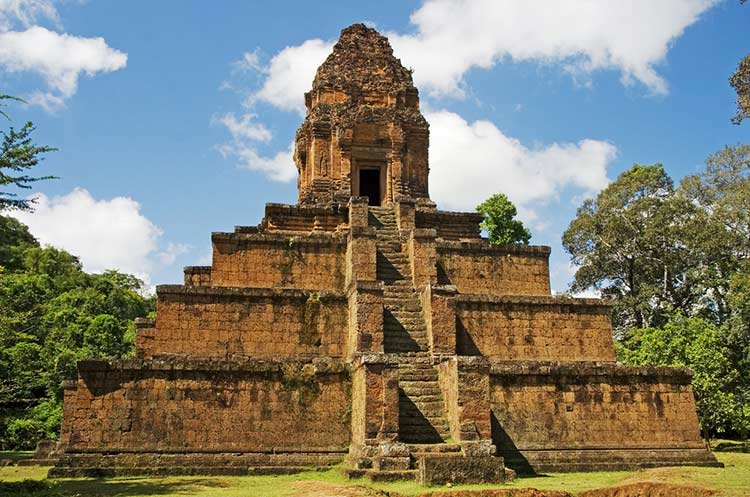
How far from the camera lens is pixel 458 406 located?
1291 cm

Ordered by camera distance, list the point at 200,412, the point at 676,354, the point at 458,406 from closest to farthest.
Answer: the point at 458,406 → the point at 200,412 → the point at 676,354

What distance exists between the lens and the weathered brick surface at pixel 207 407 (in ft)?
44.2

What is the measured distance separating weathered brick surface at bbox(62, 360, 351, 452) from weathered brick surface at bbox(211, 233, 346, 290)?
143 inches

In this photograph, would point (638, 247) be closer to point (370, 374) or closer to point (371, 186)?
point (371, 186)

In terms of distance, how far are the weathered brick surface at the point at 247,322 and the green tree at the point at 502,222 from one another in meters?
24.6

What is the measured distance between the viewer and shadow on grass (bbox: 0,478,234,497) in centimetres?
1045

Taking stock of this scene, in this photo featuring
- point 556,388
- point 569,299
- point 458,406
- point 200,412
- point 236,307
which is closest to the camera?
point 458,406

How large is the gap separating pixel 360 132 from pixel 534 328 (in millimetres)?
8759

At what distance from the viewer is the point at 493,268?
18.3 meters

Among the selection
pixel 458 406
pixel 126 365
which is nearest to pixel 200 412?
pixel 126 365

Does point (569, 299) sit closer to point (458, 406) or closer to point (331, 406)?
point (458, 406)

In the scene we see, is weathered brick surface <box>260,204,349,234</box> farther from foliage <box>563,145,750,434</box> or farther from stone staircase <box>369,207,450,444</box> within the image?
foliage <box>563,145,750,434</box>

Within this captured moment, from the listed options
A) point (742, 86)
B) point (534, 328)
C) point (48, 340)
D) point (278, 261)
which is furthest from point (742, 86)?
point (48, 340)

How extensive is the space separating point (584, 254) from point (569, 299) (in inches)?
824
